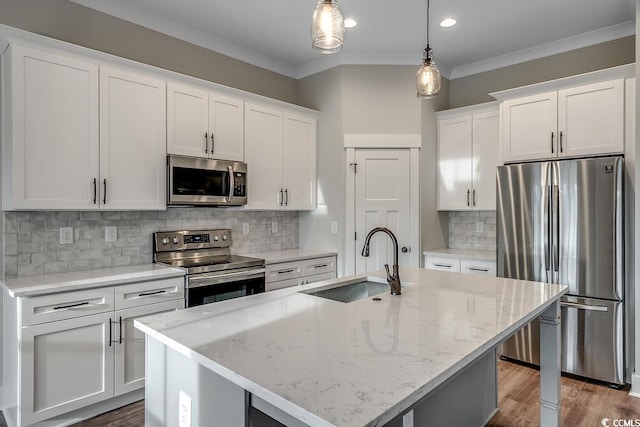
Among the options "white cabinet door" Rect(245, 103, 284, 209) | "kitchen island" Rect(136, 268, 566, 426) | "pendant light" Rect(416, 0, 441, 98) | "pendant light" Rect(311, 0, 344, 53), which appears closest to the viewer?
"kitchen island" Rect(136, 268, 566, 426)

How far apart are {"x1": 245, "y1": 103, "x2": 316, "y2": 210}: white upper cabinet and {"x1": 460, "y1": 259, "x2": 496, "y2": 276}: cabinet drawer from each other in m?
1.66

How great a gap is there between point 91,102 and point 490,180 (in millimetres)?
3510

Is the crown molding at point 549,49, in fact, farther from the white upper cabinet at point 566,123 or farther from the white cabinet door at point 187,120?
the white cabinet door at point 187,120

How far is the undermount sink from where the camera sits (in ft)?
7.20

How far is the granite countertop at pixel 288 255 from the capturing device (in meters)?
3.55

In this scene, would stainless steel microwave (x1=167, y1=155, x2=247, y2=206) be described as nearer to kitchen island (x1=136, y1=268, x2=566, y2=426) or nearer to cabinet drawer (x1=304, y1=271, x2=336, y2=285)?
cabinet drawer (x1=304, y1=271, x2=336, y2=285)

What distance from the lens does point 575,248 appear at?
3.03m

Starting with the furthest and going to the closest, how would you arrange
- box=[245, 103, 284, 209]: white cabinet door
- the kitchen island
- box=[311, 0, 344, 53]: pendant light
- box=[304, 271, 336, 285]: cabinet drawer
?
1. box=[304, 271, 336, 285]: cabinet drawer
2. box=[245, 103, 284, 209]: white cabinet door
3. box=[311, 0, 344, 53]: pendant light
4. the kitchen island

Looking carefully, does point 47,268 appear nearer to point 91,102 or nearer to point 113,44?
point 91,102

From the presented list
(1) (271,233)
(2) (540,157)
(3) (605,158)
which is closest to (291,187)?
(1) (271,233)

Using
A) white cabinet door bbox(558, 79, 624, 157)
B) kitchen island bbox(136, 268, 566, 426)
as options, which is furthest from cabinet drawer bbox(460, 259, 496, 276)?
kitchen island bbox(136, 268, 566, 426)

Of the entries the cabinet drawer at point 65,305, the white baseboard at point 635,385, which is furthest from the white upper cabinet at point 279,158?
the white baseboard at point 635,385

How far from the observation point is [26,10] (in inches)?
105

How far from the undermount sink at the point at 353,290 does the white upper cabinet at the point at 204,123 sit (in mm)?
1759
